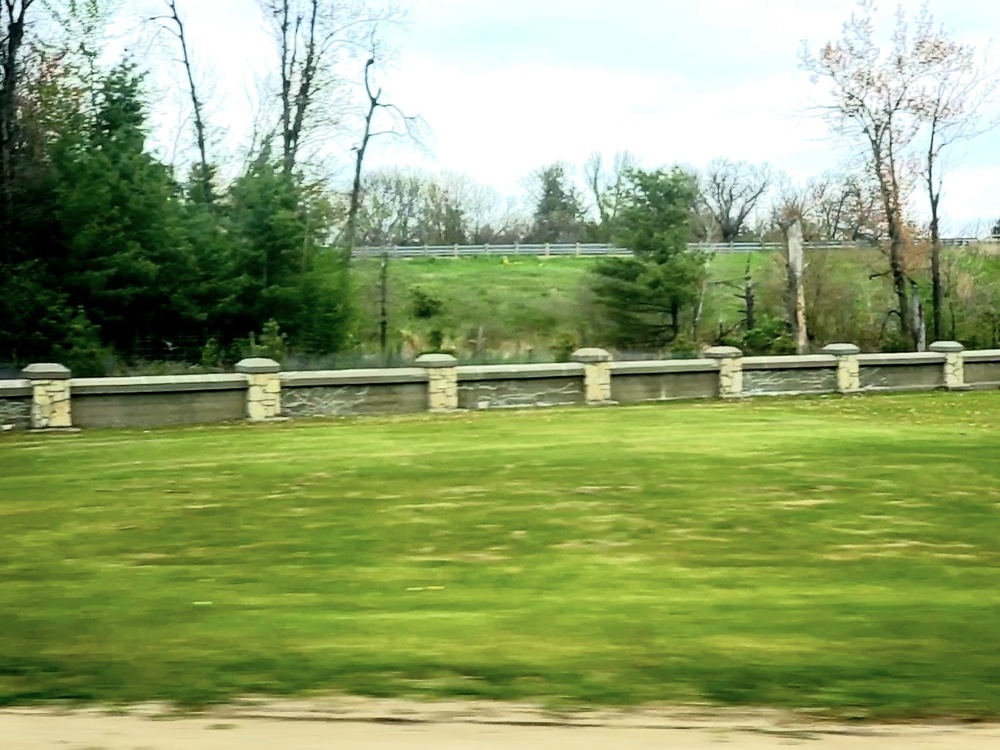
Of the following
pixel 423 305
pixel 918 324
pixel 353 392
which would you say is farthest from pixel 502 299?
pixel 353 392

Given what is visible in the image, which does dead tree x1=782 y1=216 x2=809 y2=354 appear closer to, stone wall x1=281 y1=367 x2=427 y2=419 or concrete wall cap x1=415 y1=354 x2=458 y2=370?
concrete wall cap x1=415 y1=354 x2=458 y2=370

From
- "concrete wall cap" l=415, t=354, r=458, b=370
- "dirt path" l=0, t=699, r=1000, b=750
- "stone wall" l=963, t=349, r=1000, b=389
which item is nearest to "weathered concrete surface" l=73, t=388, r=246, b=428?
"concrete wall cap" l=415, t=354, r=458, b=370

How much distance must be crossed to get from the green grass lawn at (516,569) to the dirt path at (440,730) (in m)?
0.30

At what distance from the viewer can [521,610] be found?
341 inches

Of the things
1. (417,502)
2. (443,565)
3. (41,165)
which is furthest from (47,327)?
(443,565)

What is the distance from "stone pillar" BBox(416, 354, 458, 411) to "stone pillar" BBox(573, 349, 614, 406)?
3.31 metres

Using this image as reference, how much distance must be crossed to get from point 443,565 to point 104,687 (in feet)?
14.1

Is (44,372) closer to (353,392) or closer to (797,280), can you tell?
(353,392)

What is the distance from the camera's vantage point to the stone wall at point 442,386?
23.4 meters

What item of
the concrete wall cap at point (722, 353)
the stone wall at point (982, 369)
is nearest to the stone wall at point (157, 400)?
the concrete wall cap at point (722, 353)

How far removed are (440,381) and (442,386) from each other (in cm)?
13

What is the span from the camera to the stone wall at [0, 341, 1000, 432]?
2338 centimetres

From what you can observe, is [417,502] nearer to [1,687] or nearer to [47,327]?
[1,687]

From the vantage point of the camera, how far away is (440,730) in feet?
19.2
